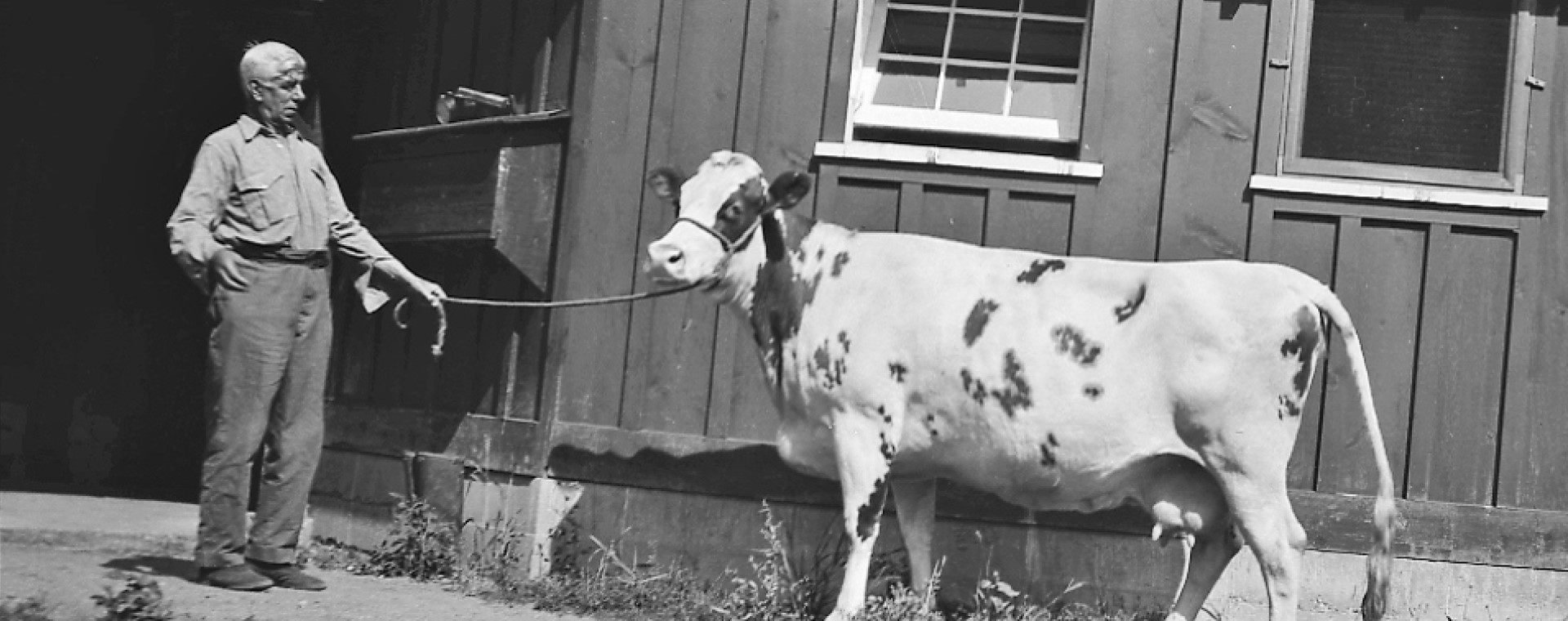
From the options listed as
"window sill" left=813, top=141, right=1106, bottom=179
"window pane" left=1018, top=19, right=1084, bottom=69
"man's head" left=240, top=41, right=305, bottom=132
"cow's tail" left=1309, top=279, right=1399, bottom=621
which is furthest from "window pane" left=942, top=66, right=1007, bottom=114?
"man's head" left=240, top=41, right=305, bottom=132

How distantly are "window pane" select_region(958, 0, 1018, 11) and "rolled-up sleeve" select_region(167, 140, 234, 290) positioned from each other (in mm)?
3224

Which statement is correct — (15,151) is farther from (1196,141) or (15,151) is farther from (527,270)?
(1196,141)

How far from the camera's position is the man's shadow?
7.75 m

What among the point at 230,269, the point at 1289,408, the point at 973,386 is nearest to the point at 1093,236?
the point at 973,386

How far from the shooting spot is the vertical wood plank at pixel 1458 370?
7.78 metres

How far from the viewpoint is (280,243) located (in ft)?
24.4

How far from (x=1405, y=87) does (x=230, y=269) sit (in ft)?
16.2

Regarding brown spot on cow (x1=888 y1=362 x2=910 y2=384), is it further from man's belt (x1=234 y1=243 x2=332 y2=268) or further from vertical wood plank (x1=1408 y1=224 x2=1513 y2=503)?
man's belt (x1=234 y1=243 x2=332 y2=268)

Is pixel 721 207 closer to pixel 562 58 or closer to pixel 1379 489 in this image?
pixel 562 58

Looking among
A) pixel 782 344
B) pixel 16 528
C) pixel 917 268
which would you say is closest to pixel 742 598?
pixel 782 344

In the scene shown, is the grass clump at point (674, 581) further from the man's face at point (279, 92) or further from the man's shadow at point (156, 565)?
the man's face at point (279, 92)

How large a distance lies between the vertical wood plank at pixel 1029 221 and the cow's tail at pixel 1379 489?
4.95ft

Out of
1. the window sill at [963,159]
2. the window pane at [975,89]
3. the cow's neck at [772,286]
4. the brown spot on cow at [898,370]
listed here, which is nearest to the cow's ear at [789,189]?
the cow's neck at [772,286]

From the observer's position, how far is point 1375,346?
7.81m
